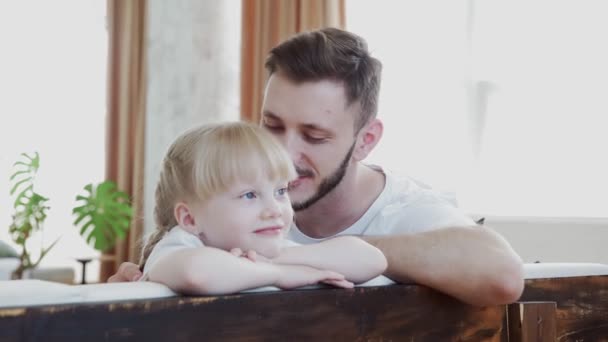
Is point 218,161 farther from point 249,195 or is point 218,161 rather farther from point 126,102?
point 126,102

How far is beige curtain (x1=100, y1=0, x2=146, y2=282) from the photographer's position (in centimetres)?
632

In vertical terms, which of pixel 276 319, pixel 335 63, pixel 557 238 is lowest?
pixel 557 238

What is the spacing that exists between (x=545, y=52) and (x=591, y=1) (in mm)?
325

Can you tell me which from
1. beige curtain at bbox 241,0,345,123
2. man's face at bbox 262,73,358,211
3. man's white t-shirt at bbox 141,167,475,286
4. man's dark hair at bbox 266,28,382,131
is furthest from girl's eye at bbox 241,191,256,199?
beige curtain at bbox 241,0,345,123

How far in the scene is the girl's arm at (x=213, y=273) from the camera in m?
1.36

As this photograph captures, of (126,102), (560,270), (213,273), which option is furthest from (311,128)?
(126,102)

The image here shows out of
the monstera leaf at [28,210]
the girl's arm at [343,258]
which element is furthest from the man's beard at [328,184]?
the monstera leaf at [28,210]

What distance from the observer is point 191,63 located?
5.11 meters

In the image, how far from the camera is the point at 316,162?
2273 mm

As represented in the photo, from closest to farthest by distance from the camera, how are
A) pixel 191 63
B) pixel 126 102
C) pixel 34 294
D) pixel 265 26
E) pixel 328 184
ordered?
1. pixel 34 294
2. pixel 328 184
3. pixel 191 63
4. pixel 265 26
5. pixel 126 102

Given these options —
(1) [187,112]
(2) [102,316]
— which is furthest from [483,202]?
(2) [102,316]

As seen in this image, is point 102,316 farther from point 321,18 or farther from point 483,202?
point 321,18

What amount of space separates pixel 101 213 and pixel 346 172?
3.93 metres

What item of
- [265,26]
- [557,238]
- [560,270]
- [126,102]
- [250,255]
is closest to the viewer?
[250,255]
